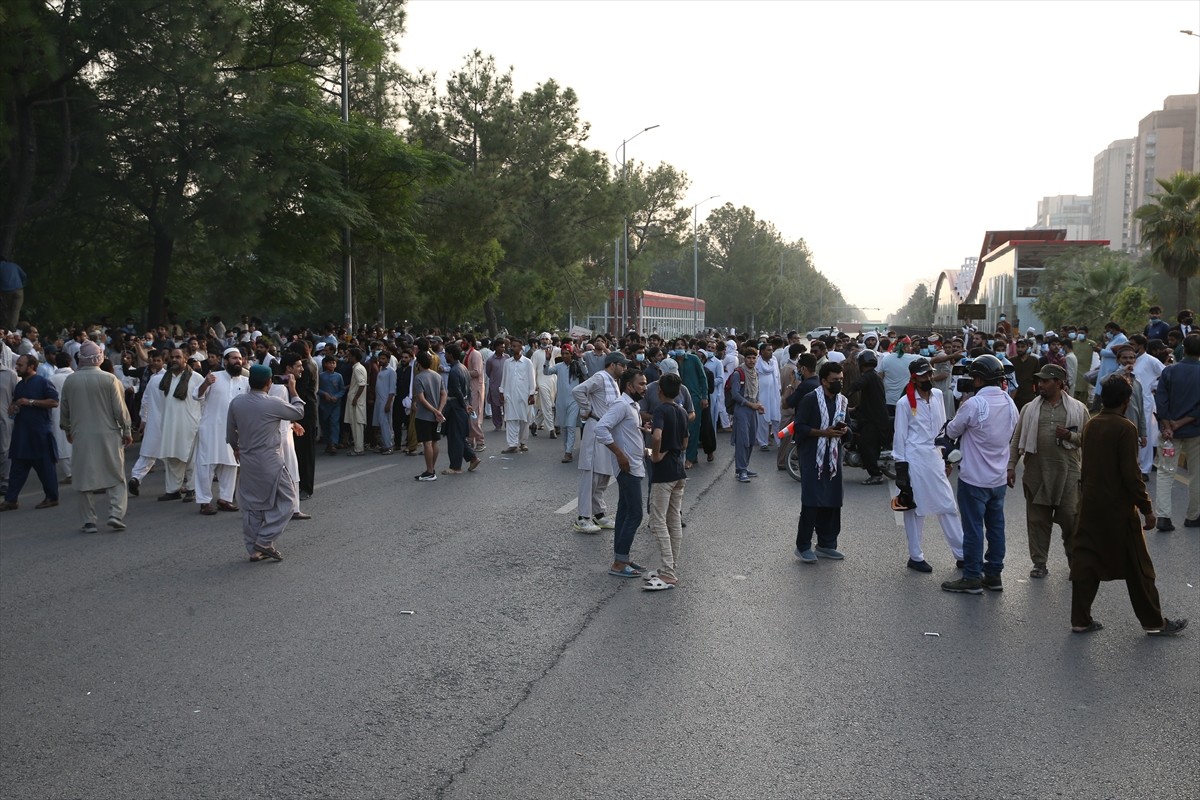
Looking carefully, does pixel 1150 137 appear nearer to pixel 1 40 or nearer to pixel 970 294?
pixel 970 294

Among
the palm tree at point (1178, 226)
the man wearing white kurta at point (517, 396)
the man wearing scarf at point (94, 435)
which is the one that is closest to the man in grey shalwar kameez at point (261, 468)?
the man wearing scarf at point (94, 435)

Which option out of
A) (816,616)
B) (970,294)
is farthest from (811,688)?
(970,294)

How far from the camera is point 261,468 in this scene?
9844 mm

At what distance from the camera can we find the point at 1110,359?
1881 cm

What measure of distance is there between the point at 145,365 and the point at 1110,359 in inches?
637

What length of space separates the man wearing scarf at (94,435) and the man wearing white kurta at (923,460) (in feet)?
24.3

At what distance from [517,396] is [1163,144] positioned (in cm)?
18098

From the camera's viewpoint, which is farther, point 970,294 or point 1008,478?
point 970,294

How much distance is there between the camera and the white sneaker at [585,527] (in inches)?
446

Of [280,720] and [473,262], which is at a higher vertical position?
[473,262]

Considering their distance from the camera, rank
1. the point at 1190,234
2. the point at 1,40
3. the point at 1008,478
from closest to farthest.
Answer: the point at 1008,478 < the point at 1,40 < the point at 1190,234

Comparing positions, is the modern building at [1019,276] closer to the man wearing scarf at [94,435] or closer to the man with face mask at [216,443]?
the man with face mask at [216,443]

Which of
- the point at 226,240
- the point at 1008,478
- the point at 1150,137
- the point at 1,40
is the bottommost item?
the point at 1008,478

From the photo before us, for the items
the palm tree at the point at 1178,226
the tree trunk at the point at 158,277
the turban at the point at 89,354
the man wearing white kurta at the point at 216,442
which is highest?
the palm tree at the point at 1178,226
